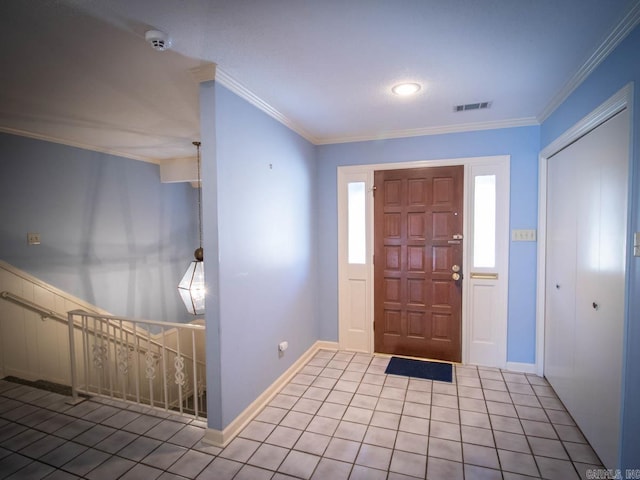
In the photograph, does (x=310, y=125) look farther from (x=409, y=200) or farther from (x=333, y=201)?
(x=409, y=200)

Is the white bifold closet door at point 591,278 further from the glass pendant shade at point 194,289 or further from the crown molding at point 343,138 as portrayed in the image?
the glass pendant shade at point 194,289

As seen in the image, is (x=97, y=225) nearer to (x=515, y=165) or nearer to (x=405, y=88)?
(x=405, y=88)

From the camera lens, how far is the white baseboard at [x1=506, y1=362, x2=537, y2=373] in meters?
3.04

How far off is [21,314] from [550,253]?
Result: 17.1ft

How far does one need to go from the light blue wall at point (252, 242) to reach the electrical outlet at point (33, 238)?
8.11 feet

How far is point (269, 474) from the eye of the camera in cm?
181

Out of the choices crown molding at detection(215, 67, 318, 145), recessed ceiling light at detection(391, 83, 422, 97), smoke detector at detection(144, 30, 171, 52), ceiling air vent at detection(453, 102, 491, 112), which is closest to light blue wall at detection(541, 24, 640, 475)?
ceiling air vent at detection(453, 102, 491, 112)

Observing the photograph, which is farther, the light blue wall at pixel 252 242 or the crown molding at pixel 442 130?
the crown molding at pixel 442 130

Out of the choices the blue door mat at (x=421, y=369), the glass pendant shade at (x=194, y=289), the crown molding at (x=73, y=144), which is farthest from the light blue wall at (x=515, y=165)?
the crown molding at (x=73, y=144)

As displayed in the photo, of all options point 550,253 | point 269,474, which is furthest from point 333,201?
point 269,474

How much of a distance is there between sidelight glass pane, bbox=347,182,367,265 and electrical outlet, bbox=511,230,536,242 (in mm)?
1475

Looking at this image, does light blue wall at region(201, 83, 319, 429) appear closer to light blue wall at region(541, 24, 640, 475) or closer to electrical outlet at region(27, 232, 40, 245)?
light blue wall at region(541, 24, 640, 475)

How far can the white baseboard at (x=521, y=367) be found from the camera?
304 centimetres

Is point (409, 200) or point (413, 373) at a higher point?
point (409, 200)
